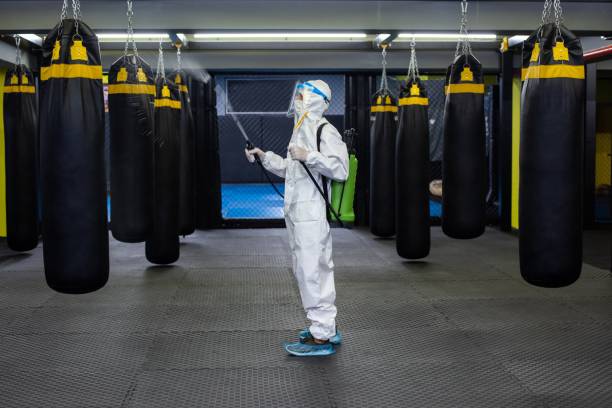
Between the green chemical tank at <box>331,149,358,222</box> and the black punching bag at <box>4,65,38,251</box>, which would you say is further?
the black punching bag at <box>4,65,38,251</box>

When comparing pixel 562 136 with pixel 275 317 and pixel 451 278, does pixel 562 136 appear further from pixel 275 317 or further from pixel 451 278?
pixel 451 278

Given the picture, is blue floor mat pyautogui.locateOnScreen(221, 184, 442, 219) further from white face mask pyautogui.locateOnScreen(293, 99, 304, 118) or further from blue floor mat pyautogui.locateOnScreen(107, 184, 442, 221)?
white face mask pyautogui.locateOnScreen(293, 99, 304, 118)

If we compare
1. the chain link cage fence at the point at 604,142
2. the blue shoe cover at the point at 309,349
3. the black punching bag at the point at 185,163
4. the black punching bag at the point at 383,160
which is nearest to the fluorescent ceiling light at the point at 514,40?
the black punching bag at the point at 383,160

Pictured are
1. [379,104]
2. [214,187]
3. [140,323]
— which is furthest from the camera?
[214,187]

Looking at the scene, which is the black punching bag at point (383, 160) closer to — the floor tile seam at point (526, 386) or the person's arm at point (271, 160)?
the person's arm at point (271, 160)

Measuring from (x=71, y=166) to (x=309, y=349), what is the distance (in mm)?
1632

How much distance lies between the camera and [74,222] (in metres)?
3.03

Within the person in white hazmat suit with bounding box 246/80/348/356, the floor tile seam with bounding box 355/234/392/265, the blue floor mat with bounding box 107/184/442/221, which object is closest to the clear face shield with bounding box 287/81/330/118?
the person in white hazmat suit with bounding box 246/80/348/356

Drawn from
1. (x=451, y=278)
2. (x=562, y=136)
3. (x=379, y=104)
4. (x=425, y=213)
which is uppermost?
(x=379, y=104)

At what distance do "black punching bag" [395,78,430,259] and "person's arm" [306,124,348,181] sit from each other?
234 centimetres

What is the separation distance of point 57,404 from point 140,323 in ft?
4.72

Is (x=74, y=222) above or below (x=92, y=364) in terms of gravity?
above

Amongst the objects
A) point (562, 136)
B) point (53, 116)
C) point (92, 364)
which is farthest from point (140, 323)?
point (562, 136)

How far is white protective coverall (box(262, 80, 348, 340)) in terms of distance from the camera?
11.9 feet
